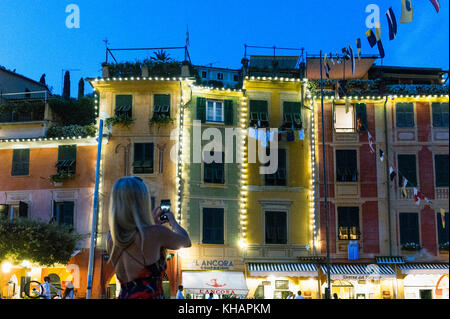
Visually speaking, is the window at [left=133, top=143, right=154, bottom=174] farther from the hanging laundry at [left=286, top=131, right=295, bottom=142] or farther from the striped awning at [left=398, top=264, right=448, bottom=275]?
the striped awning at [left=398, top=264, right=448, bottom=275]

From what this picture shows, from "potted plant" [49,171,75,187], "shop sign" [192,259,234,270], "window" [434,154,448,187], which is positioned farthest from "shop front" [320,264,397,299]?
"potted plant" [49,171,75,187]

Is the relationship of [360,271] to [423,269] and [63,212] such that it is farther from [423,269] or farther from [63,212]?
[63,212]

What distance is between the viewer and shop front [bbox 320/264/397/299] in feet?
96.9

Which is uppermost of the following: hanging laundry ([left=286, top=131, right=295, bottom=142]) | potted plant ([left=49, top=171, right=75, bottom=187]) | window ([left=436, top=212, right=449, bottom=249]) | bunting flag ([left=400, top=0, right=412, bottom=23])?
bunting flag ([left=400, top=0, right=412, bottom=23])

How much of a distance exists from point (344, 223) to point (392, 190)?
303 centimetres

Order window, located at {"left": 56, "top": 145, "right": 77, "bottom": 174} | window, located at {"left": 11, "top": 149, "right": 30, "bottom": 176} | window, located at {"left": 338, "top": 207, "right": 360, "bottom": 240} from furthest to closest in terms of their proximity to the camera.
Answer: window, located at {"left": 11, "top": 149, "right": 30, "bottom": 176}, window, located at {"left": 338, "top": 207, "right": 360, "bottom": 240}, window, located at {"left": 56, "top": 145, "right": 77, "bottom": 174}

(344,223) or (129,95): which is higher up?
(129,95)

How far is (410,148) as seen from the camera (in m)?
31.8

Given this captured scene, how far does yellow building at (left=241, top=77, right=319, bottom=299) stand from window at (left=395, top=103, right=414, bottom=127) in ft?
15.2

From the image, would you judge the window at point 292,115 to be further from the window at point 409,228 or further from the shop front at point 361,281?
the shop front at point 361,281

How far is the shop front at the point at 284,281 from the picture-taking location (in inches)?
1157

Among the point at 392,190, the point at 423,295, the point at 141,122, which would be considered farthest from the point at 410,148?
the point at 141,122
